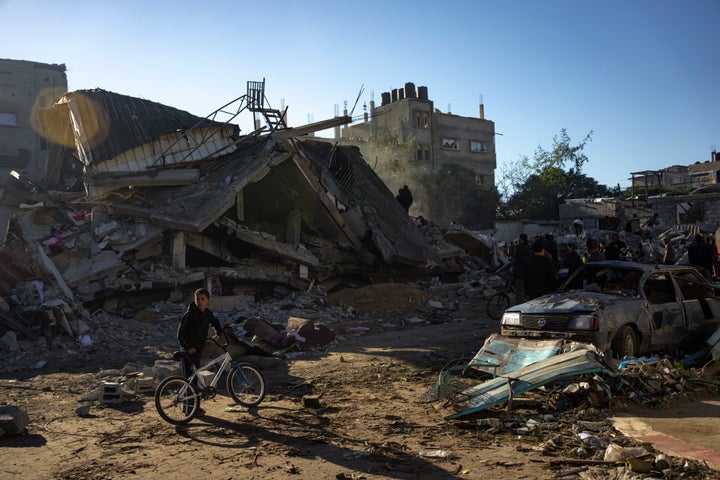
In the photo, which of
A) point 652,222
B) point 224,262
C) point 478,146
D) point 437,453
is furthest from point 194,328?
point 478,146

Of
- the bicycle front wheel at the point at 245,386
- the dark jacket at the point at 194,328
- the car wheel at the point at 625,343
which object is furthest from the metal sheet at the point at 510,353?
the dark jacket at the point at 194,328

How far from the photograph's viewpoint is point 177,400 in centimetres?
673

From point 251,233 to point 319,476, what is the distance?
494 inches

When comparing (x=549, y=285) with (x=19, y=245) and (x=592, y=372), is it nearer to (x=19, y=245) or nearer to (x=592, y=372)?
(x=592, y=372)

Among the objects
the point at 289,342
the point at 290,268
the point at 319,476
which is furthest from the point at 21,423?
the point at 290,268

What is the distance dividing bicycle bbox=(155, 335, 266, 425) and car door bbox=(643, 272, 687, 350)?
5.19m

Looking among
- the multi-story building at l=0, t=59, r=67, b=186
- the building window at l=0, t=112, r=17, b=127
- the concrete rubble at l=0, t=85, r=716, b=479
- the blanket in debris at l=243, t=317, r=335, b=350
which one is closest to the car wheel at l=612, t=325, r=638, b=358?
the concrete rubble at l=0, t=85, r=716, b=479

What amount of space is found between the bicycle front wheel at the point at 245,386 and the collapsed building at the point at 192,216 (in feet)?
22.6

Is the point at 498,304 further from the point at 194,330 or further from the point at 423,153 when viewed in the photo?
the point at 423,153

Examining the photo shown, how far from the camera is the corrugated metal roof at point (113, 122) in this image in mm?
17469

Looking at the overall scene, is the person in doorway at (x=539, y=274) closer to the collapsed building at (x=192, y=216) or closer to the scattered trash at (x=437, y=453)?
the scattered trash at (x=437, y=453)

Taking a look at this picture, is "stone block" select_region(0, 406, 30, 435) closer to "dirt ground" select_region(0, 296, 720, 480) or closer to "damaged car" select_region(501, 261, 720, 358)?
"dirt ground" select_region(0, 296, 720, 480)

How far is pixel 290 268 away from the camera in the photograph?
17953 millimetres

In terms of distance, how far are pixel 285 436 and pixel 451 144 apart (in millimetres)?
51329
